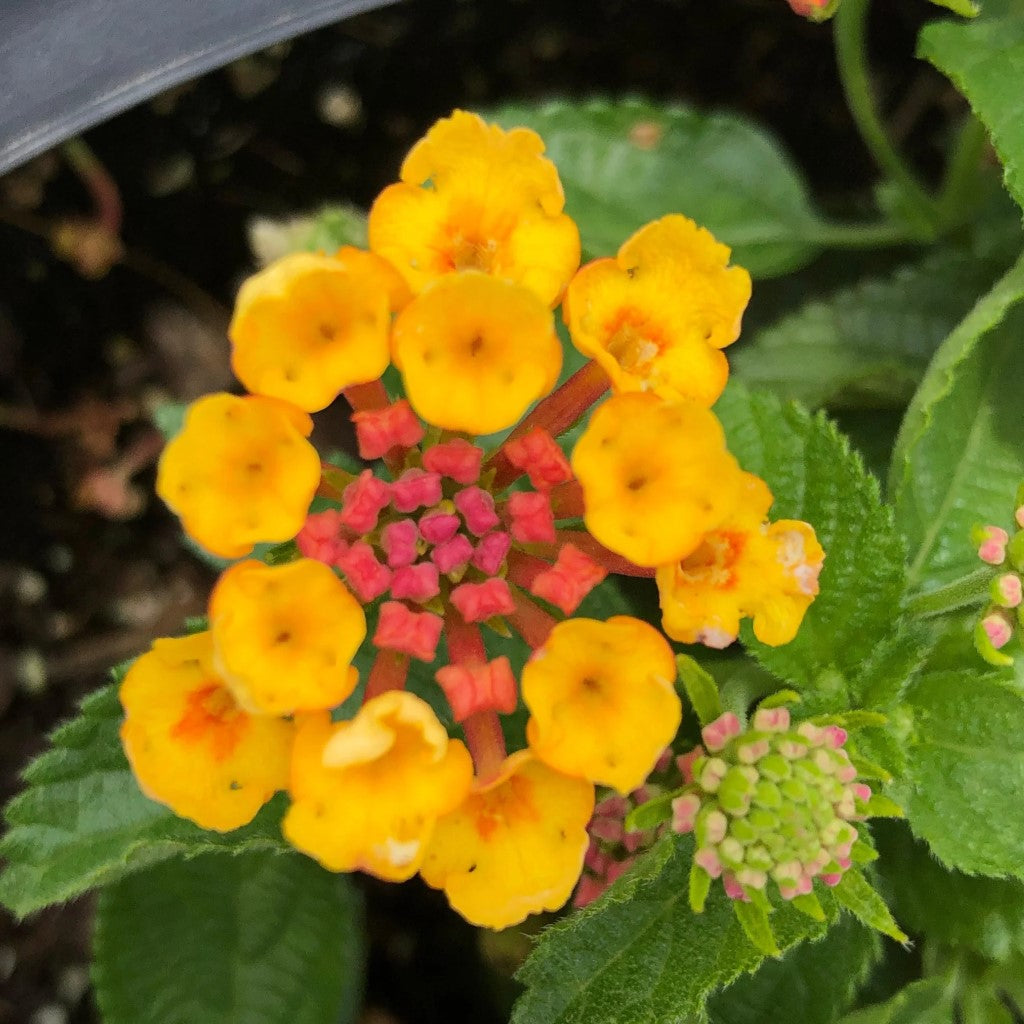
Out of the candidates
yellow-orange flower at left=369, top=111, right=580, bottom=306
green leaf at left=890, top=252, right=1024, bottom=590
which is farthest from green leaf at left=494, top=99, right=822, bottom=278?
yellow-orange flower at left=369, top=111, right=580, bottom=306

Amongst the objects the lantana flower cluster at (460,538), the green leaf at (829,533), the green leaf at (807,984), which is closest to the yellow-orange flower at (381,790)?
the lantana flower cluster at (460,538)

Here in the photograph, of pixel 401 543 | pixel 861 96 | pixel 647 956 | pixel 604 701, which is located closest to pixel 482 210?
pixel 401 543

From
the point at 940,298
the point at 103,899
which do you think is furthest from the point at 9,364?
the point at 940,298

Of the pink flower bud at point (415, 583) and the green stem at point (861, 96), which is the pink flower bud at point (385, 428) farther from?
the green stem at point (861, 96)

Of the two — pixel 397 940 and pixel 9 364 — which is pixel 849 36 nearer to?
pixel 9 364

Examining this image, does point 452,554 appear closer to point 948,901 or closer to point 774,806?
point 774,806

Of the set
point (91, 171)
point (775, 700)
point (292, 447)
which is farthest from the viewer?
point (91, 171)

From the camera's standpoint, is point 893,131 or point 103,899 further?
point 893,131
